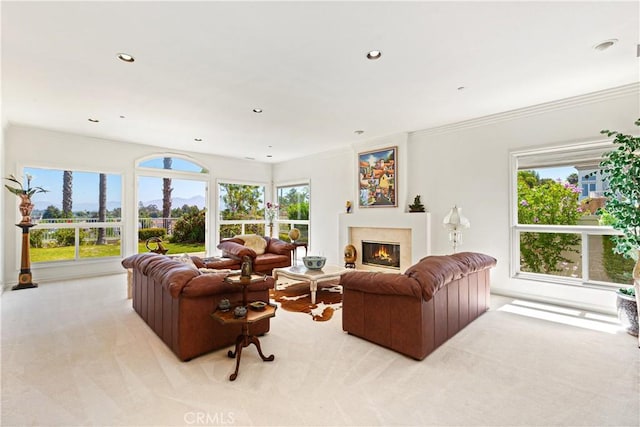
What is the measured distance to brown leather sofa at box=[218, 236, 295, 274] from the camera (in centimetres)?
518

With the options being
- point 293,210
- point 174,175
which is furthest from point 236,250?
point 293,210

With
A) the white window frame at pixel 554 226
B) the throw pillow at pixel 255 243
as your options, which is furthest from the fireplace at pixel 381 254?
the throw pillow at pixel 255 243

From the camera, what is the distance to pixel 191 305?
238 cm

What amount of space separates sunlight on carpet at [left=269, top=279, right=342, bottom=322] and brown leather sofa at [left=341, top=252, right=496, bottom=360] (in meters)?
0.68

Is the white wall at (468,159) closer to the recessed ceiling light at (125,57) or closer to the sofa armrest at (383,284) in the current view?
the sofa armrest at (383,284)

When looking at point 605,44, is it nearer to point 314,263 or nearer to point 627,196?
point 627,196

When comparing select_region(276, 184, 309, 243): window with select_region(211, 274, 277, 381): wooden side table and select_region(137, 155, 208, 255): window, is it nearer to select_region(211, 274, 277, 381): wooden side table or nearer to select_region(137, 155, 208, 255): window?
select_region(137, 155, 208, 255): window

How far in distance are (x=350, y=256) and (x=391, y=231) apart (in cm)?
102

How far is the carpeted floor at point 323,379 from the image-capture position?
1754 millimetres

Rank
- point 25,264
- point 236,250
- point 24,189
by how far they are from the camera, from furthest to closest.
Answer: point 236,250 < point 24,189 < point 25,264

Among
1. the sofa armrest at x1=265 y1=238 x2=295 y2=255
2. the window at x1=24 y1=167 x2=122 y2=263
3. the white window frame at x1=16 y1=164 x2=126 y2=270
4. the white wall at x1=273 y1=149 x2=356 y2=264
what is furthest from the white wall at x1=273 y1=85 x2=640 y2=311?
the window at x1=24 y1=167 x2=122 y2=263

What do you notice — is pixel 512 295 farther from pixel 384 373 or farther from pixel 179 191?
pixel 179 191

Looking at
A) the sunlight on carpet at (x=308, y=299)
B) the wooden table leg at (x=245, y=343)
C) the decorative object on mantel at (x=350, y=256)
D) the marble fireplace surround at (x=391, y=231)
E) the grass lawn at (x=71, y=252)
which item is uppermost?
the marble fireplace surround at (x=391, y=231)

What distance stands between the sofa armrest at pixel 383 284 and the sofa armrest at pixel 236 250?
8.99 ft
